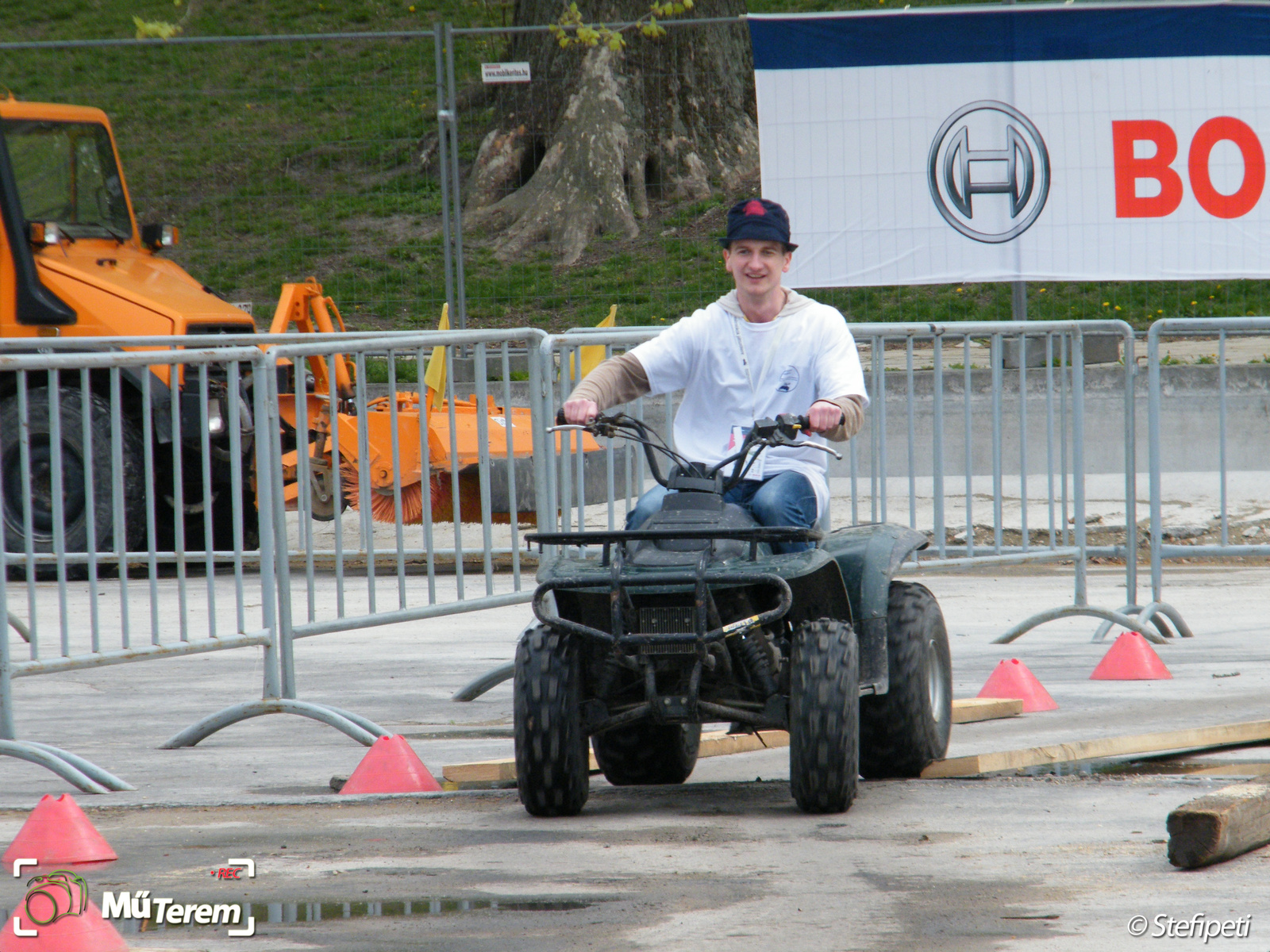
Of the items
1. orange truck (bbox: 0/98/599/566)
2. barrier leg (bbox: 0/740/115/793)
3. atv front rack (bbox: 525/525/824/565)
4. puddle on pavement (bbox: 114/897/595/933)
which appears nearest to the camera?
puddle on pavement (bbox: 114/897/595/933)

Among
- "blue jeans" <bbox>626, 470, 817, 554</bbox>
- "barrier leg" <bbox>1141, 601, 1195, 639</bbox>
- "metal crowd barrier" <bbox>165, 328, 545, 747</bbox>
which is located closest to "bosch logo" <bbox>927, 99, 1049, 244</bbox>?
"metal crowd barrier" <bbox>165, 328, 545, 747</bbox>

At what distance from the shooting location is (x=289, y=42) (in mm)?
13289

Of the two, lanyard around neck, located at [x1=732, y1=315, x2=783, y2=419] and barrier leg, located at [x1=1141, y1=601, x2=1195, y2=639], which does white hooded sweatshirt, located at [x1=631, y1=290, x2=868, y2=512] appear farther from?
barrier leg, located at [x1=1141, y1=601, x2=1195, y2=639]

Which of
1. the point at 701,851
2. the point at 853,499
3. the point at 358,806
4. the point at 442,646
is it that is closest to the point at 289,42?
the point at 442,646

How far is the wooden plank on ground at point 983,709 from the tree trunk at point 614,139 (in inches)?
332

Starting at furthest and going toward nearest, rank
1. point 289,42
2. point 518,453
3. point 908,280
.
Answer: point 289,42 → point 908,280 → point 518,453

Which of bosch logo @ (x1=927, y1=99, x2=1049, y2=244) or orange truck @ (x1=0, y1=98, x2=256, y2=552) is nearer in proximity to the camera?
orange truck @ (x1=0, y1=98, x2=256, y2=552)

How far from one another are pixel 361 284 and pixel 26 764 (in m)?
8.24

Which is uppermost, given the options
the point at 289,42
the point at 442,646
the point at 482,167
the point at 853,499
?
the point at 289,42

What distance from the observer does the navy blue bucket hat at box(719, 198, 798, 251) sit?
486cm

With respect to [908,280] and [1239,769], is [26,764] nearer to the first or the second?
[1239,769]

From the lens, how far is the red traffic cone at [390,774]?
4785mm

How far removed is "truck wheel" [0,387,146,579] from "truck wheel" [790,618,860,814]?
9.07 ft

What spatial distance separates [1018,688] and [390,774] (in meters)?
2.31
